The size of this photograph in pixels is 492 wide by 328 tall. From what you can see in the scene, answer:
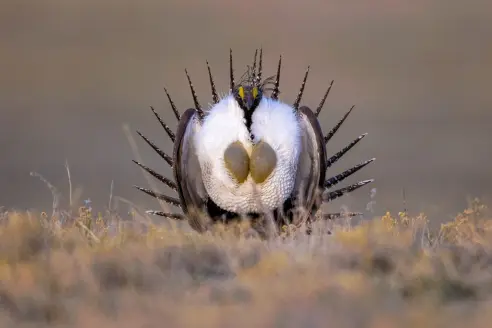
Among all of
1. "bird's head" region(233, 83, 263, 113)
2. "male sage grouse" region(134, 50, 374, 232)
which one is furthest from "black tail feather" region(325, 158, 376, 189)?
"bird's head" region(233, 83, 263, 113)

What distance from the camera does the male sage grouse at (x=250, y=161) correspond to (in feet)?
19.3

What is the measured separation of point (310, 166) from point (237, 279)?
1.91 m

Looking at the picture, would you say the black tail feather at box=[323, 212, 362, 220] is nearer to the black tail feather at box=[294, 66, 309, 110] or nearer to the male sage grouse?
the male sage grouse

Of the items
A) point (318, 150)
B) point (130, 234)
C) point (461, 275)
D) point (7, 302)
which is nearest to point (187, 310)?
point (7, 302)

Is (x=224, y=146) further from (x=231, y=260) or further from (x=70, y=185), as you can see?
(x=231, y=260)

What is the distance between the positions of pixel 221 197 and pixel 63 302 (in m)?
2.27

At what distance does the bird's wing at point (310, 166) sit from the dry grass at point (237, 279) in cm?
47

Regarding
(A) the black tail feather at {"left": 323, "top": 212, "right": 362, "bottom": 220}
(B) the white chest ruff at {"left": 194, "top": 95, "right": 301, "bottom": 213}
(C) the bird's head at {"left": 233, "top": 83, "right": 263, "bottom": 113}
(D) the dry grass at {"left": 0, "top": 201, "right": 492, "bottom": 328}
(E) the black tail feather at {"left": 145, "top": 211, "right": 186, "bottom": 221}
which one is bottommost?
(D) the dry grass at {"left": 0, "top": 201, "right": 492, "bottom": 328}

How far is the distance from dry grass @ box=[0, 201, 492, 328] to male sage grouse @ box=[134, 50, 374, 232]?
0.55 meters

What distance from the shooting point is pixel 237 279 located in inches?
163

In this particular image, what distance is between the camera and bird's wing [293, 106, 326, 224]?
230 inches

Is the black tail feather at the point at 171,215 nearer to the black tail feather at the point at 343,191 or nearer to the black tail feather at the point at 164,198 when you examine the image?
the black tail feather at the point at 164,198

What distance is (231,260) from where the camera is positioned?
4441mm

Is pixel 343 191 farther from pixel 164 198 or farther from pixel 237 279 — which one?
pixel 237 279
